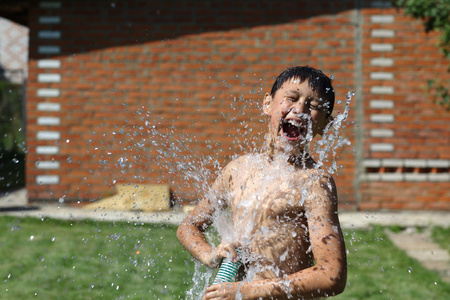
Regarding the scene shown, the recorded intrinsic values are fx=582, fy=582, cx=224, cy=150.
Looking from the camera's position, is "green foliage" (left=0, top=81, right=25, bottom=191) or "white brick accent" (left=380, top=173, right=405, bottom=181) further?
"green foliage" (left=0, top=81, right=25, bottom=191)

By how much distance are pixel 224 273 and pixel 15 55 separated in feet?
86.5

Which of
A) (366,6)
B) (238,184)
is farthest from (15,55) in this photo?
(238,184)

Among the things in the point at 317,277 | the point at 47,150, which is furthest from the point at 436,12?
the point at 47,150

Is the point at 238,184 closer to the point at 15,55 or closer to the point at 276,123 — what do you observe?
the point at 276,123

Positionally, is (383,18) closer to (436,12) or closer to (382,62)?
(382,62)

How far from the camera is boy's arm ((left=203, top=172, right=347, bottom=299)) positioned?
1.84 metres

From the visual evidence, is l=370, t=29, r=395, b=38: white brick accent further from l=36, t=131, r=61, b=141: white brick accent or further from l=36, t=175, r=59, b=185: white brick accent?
l=36, t=175, r=59, b=185: white brick accent

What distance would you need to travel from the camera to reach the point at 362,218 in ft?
23.4

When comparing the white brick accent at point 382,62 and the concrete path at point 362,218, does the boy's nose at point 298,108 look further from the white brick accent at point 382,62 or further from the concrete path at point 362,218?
the white brick accent at point 382,62

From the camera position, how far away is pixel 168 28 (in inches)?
301

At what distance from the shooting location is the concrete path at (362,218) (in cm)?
603

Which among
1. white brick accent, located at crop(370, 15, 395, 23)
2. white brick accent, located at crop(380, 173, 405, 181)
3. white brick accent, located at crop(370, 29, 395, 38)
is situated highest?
white brick accent, located at crop(370, 15, 395, 23)

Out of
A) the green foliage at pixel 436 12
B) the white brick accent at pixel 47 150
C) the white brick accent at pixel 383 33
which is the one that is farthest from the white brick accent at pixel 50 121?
the green foliage at pixel 436 12

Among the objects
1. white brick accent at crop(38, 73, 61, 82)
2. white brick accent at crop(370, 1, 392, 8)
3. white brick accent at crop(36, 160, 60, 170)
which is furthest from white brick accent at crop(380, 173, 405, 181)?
white brick accent at crop(38, 73, 61, 82)
